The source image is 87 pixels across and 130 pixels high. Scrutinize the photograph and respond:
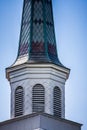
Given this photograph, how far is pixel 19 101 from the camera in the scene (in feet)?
186

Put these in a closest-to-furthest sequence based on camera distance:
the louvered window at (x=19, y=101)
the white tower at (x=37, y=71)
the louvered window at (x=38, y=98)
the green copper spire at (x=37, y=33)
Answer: the louvered window at (x=38, y=98), the white tower at (x=37, y=71), the louvered window at (x=19, y=101), the green copper spire at (x=37, y=33)

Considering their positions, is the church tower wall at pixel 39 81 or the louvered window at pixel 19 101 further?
the louvered window at pixel 19 101

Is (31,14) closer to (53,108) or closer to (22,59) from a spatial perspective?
(22,59)

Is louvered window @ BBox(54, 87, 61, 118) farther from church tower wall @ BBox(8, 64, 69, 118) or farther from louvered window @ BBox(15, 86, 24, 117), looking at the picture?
louvered window @ BBox(15, 86, 24, 117)

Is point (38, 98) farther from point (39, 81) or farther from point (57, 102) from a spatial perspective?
point (57, 102)

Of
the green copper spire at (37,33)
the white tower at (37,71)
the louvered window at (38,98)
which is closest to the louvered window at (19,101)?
the white tower at (37,71)

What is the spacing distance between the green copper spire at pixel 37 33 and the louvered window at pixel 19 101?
6.87 feet

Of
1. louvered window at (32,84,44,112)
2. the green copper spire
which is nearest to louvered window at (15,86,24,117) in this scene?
louvered window at (32,84,44,112)

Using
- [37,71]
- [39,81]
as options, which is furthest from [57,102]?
[37,71]

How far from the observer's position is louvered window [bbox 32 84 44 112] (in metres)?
56.0

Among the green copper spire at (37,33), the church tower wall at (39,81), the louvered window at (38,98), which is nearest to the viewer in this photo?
the louvered window at (38,98)

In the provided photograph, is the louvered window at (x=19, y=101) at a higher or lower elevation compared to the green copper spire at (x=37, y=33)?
→ lower

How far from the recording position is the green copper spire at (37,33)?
58.1 m

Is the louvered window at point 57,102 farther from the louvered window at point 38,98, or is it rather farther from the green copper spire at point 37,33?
the green copper spire at point 37,33
